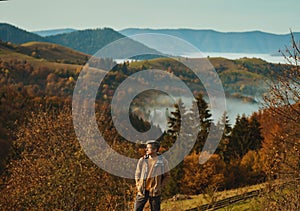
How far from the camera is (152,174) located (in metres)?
6.86

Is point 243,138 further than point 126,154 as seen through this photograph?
Yes

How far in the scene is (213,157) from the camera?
3872cm

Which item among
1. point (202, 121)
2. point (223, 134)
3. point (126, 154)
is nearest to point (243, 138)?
point (223, 134)

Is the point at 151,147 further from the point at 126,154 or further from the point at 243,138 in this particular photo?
the point at 243,138

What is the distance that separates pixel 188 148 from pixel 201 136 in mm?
5211

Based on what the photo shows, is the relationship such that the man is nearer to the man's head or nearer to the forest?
the man's head

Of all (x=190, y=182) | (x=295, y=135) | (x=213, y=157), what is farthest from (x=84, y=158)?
(x=213, y=157)

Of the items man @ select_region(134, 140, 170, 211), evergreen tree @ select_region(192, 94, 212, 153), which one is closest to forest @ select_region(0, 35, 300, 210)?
evergreen tree @ select_region(192, 94, 212, 153)

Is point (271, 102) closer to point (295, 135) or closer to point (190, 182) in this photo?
point (295, 135)

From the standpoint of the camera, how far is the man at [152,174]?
6875 mm

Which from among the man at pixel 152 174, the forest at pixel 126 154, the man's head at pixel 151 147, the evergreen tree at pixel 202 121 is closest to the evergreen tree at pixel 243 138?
the forest at pixel 126 154

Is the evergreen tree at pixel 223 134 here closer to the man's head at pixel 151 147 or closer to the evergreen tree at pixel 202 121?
the evergreen tree at pixel 202 121

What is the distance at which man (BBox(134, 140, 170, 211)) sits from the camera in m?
6.88

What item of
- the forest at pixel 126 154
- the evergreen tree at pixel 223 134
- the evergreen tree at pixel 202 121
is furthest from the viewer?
the evergreen tree at pixel 223 134
